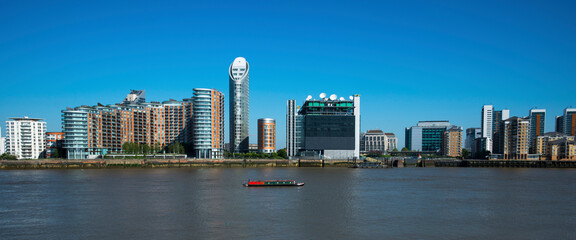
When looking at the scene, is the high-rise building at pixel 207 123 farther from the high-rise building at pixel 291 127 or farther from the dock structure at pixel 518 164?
the dock structure at pixel 518 164

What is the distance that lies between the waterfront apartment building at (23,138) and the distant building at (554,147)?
23239 centimetres

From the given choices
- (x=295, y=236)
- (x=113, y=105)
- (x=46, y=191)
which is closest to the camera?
(x=295, y=236)

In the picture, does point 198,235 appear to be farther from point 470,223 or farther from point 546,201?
point 546,201

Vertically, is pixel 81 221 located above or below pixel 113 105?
below

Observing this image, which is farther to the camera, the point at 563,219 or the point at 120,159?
the point at 120,159

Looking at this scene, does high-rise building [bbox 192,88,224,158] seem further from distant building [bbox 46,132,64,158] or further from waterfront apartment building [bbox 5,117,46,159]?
waterfront apartment building [bbox 5,117,46,159]

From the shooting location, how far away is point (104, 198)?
54.2 m

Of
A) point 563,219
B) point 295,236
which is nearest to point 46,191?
point 295,236

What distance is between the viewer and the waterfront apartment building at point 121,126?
153 metres

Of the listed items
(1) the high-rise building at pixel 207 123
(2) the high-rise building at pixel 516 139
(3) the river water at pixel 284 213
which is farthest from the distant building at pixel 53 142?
(2) the high-rise building at pixel 516 139

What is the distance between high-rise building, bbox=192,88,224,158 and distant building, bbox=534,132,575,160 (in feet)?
485

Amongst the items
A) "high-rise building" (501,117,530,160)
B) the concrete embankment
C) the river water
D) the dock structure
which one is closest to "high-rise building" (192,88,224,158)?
the concrete embankment

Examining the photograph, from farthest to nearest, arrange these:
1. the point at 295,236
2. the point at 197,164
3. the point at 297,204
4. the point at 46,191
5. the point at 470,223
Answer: the point at 197,164 < the point at 46,191 < the point at 297,204 < the point at 470,223 < the point at 295,236

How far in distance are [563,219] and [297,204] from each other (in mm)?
28944
